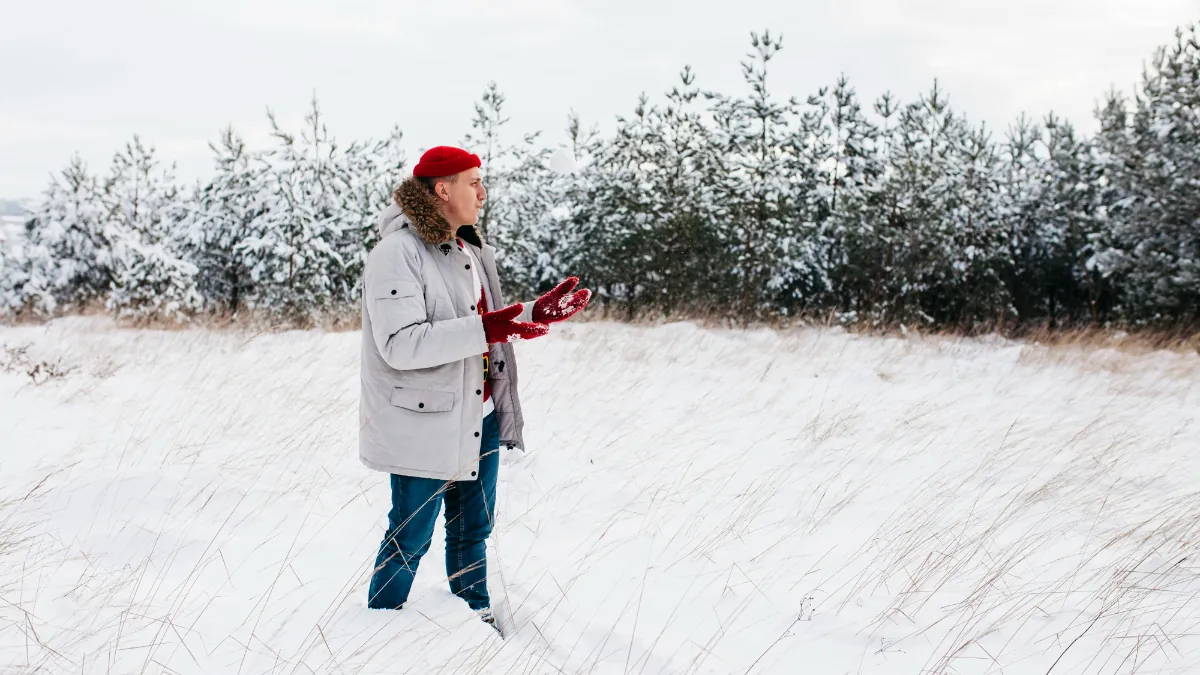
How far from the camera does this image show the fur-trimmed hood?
8.74 ft

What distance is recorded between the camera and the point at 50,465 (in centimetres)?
467

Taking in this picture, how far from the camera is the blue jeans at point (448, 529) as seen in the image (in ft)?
8.95

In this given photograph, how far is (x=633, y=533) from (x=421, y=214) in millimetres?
2252

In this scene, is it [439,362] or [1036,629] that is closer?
[439,362]

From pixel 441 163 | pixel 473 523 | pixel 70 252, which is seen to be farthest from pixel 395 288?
pixel 70 252

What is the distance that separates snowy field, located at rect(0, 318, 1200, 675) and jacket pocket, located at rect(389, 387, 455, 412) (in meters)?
0.78

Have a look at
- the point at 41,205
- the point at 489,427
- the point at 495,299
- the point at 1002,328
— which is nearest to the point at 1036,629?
the point at 489,427

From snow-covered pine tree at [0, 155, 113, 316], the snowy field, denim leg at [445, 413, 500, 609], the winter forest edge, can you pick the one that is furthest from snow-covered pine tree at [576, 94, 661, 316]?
denim leg at [445, 413, 500, 609]

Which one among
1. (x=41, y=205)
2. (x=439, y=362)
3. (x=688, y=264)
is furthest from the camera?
(x=41, y=205)

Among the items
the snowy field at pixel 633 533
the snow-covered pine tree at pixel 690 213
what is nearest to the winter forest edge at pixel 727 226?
the snow-covered pine tree at pixel 690 213

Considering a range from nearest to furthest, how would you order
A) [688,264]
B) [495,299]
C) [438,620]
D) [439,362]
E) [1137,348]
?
[439,362], [438,620], [495,299], [1137,348], [688,264]

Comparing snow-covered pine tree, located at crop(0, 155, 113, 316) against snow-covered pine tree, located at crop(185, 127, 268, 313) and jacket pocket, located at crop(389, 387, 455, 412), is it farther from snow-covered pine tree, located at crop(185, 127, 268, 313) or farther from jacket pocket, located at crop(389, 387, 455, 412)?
jacket pocket, located at crop(389, 387, 455, 412)

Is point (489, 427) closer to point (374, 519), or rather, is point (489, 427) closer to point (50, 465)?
point (374, 519)

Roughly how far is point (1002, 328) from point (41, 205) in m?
24.8
